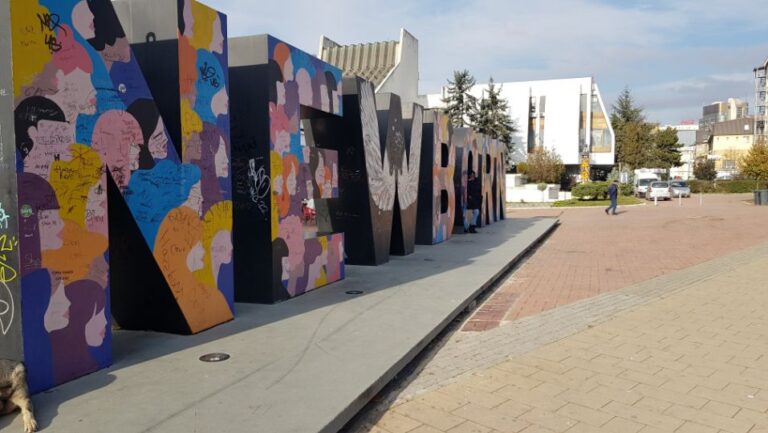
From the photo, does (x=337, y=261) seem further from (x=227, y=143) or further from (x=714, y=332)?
(x=714, y=332)

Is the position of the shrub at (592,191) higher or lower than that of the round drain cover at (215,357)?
higher

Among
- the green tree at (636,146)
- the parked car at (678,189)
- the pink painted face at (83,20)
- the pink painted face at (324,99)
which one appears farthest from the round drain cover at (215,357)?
the green tree at (636,146)

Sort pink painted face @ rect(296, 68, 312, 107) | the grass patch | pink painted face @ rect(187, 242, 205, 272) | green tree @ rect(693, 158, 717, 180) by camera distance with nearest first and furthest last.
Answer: pink painted face @ rect(187, 242, 205, 272) < pink painted face @ rect(296, 68, 312, 107) < the grass patch < green tree @ rect(693, 158, 717, 180)

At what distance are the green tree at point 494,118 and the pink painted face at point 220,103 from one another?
1947 inches

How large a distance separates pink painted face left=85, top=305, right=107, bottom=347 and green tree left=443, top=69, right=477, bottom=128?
5040cm

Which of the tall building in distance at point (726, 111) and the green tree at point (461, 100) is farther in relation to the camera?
the tall building in distance at point (726, 111)

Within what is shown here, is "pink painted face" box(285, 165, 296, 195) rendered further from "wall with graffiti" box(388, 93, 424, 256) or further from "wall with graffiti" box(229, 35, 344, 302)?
"wall with graffiti" box(388, 93, 424, 256)

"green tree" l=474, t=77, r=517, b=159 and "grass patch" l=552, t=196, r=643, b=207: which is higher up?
"green tree" l=474, t=77, r=517, b=159

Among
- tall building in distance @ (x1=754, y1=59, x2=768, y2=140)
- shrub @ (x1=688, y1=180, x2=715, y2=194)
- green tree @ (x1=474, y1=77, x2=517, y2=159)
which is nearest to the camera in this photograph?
green tree @ (x1=474, y1=77, x2=517, y2=159)

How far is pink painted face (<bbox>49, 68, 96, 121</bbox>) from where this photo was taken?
452 cm

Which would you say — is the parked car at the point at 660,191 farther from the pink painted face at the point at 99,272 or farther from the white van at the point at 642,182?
the pink painted face at the point at 99,272

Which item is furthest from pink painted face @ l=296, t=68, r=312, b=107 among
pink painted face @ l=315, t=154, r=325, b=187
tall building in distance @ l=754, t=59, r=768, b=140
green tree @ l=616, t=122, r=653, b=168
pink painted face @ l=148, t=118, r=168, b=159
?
tall building in distance @ l=754, t=59, r=768, b=140

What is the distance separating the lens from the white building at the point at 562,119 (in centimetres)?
5609

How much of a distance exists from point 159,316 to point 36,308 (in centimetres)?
184
